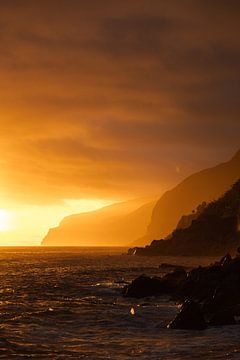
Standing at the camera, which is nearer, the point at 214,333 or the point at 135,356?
the point at 135,356

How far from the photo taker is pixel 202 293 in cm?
5031

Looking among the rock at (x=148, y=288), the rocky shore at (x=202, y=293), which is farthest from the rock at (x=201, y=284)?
the rock at (x=148, y=288)

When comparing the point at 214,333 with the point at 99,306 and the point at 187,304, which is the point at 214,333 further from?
the point at 99,306

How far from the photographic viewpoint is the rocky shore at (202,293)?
33094mm

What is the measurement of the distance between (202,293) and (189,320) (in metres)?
18.3

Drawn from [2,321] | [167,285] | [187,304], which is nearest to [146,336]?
[187,304]

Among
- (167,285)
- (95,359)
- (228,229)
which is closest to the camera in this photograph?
(95,359)

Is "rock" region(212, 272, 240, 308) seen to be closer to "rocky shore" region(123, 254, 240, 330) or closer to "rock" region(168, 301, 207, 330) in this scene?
"rocky shore" region(123, 254, 240, 330)

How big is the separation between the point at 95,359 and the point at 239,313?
55.7 ft

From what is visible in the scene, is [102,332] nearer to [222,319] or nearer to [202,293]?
[222,319]

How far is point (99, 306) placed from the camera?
1820 inches

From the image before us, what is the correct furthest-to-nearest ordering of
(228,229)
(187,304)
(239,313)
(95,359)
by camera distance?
(228,229)
(239,313)
(187,304)
(95,359)

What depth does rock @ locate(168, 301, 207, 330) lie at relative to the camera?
106ft

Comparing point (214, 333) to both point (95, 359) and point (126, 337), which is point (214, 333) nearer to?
point (126, 337)
